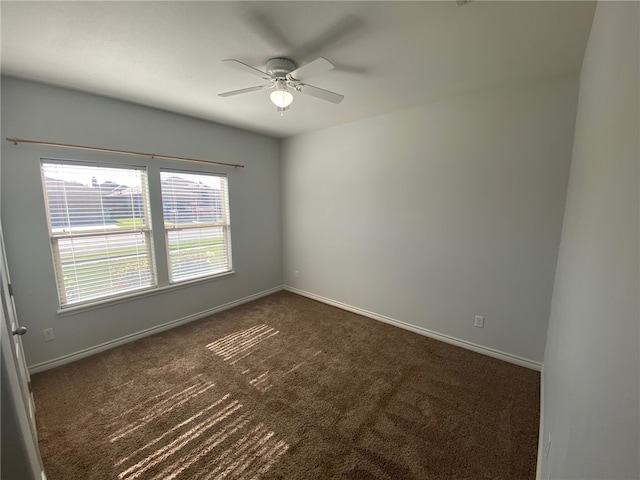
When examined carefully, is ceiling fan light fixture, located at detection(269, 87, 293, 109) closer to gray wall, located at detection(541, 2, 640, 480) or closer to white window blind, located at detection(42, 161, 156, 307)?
gray wall, located at detection(541, 2, 640, 480)

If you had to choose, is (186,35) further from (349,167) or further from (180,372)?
(180,372)

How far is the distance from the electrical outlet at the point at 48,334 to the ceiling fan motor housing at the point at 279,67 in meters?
3.04

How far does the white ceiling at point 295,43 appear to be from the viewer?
4.57 feet

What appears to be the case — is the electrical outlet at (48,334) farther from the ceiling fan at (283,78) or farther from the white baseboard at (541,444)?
the white baseboard at (541,444)

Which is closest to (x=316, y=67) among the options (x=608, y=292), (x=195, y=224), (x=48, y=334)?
(x=608, y=292)

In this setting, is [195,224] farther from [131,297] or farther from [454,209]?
[454,209]

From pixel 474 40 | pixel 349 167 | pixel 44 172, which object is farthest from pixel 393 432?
pixel 44 172

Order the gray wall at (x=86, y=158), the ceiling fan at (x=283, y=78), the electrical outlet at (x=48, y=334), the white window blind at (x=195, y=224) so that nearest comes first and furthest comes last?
the ceiling fan at (x=283, y=78) < the gray wall at (x=86, y=158) < the electrical outlet at (x=48, y=334) < the white window blind at (x=195, y=224)

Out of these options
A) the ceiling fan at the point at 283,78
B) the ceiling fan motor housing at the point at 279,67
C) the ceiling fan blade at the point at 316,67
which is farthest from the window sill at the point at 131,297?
the ceiling fan blade at the point at 316,67

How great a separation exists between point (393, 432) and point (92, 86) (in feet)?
12.2

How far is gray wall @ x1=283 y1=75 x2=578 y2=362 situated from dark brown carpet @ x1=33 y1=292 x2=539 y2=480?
52cm

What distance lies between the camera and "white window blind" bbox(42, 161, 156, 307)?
7.88 feet

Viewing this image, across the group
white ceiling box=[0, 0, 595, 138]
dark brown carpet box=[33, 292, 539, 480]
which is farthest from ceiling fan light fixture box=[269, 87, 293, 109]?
dark brown carpet box=[33, 292, 539, 480]

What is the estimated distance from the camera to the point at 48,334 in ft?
7.86
